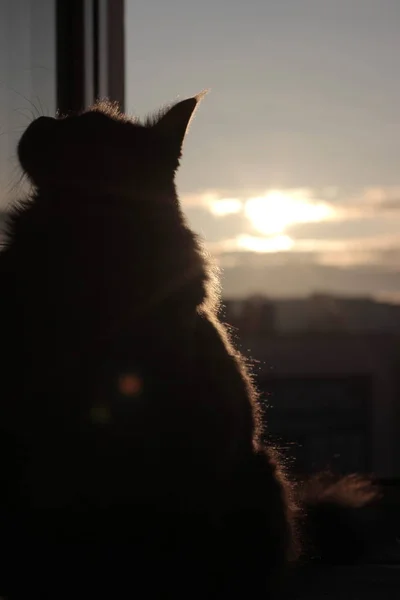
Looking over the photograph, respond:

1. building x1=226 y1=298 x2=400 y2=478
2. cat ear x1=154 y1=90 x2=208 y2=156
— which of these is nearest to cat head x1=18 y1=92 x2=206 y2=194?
cat ear x1=154 y1=90 x2=208 y2=156

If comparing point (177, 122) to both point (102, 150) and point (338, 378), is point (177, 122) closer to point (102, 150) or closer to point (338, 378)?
point (102, 150)

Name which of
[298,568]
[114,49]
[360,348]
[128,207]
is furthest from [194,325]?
[360,348]

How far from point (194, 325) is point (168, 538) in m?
0.33

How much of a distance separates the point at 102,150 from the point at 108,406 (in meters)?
0.42

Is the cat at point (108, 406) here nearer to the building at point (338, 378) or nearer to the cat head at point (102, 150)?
the cat head at point (102, 150)

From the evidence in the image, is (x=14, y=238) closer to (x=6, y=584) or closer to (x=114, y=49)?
(x=6, y=584)

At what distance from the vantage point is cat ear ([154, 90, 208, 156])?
1445mm

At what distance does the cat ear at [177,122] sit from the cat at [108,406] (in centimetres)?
13

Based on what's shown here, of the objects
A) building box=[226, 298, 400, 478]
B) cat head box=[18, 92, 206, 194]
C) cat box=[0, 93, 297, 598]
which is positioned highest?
cat head box=[18, 92, 206, 194]

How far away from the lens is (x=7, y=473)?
1221 mm

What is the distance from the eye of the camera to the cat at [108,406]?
3.95ft

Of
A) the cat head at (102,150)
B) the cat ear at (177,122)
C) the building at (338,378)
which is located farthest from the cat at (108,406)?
the building at (338,378)

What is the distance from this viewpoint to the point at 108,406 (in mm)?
1212

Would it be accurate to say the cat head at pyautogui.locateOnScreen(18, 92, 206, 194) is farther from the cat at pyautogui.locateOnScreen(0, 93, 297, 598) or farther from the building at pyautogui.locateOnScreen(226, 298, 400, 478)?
the building at pyautogui.locateOnScreen(226, 298, 400, 478)
